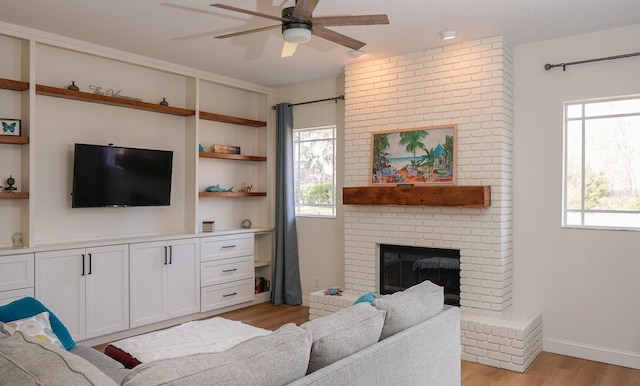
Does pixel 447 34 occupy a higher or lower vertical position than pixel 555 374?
higher

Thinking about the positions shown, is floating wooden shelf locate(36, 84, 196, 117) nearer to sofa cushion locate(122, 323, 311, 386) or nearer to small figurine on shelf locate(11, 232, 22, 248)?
small figurine on shelf locate(11, 232, 22, 248)

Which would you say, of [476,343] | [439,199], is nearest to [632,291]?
[476,343]

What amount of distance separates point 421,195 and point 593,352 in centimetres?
196

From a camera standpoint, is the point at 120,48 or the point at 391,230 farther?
the point at 391,230

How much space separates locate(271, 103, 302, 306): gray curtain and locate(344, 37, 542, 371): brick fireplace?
4.12 ft

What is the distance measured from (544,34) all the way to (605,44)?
1.59 feet

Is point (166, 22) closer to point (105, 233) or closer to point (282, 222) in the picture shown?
point (105, 233)

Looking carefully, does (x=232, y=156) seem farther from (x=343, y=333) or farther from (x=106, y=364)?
(x=343, y=333)

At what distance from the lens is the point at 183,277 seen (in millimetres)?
4996

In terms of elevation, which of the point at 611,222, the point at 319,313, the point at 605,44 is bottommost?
the point at 319,313

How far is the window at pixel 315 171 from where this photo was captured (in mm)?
5746

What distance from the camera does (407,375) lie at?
222 centimetres

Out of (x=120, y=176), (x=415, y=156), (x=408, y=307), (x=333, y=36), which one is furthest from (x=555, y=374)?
(x=120, y=176)

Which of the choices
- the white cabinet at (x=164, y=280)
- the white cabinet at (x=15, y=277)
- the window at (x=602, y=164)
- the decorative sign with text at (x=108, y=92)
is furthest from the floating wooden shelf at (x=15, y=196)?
the window at (x=602, y=164)
